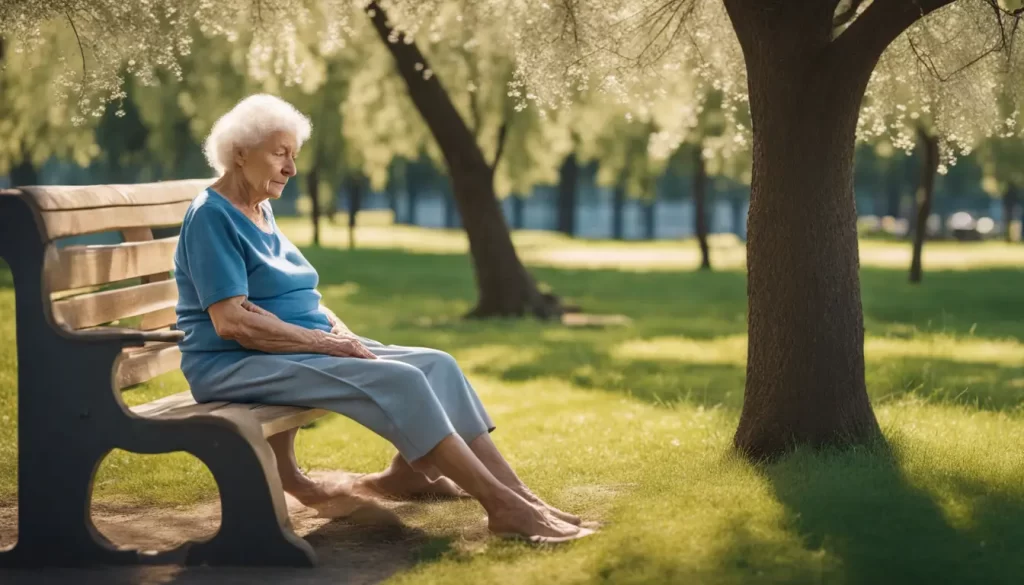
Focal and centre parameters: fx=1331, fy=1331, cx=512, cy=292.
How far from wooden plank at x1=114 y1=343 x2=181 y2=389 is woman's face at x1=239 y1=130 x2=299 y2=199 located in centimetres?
92

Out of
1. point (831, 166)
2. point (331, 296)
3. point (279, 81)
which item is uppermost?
point (279, 81)

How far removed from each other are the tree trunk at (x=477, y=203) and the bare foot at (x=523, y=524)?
10111 millimetres

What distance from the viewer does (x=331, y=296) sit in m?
20.6

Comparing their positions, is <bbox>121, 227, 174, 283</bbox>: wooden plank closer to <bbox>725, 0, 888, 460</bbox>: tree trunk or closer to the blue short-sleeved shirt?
the blue short-sleeved shirt

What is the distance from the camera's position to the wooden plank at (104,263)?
4.84 m

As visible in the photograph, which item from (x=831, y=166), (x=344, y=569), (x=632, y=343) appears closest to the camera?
(x=344, y=569)

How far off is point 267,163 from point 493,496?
159 centimetres

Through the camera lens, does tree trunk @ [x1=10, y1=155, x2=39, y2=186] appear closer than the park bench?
No

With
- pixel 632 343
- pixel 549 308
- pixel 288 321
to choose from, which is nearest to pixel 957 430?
pixel 288 321

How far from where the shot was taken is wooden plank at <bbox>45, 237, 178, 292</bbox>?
15.9 feet

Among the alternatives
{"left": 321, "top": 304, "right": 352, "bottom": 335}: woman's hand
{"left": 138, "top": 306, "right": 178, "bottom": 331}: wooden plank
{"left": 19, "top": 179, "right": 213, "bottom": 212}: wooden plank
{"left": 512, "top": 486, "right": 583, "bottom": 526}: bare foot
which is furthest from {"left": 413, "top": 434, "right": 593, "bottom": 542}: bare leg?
{"left": 138, "top": 306, "right": 178, "bottom": 331}: wooden plank

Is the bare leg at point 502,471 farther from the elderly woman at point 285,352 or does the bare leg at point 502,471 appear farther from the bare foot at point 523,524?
the bare foot at point 523,524

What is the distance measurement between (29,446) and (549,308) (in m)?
11.5

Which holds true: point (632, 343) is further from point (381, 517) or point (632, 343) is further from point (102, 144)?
point (102, 144)
